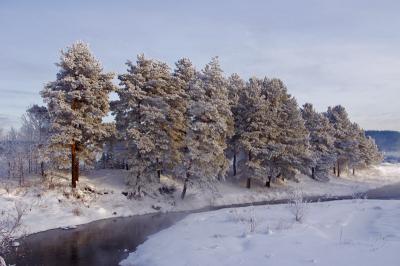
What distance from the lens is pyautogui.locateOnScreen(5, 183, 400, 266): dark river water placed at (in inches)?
765

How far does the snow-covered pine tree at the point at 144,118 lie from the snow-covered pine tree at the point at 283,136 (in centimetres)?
1313

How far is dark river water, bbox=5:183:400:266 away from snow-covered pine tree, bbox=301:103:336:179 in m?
32.2

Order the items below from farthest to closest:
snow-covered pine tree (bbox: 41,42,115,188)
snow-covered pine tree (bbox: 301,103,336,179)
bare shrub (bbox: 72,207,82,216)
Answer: snow-covered pine tree (bbox: 301,103,336,179) → snow-covered pine tree (bbox: 41,42,115,188) → bare shrub (bbox: 72,207,82,216)

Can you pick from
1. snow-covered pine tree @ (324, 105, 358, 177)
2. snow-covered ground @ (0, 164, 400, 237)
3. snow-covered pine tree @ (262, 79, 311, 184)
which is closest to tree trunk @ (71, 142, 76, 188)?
snow-covered ground @ (0, 164, 400, 237)

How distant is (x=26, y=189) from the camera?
32.1 m

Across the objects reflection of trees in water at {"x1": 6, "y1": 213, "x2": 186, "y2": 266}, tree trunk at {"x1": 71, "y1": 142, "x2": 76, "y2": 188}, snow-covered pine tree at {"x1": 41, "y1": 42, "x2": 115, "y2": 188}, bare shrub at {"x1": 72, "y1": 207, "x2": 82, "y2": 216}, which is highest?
snow-covered pine tree at {"x1": 41, "y1": 42, "x2": 115, "y2": 188}

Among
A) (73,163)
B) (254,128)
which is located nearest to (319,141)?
(254,128)

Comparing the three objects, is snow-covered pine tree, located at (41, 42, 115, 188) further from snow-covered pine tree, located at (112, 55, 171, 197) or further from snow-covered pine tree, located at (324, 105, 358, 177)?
snow-covered pine tree, located at (324, 105, 358, 177)

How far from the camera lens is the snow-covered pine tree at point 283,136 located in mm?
47156

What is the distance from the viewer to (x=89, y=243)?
23344 millimetres

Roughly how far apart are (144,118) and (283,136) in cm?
1847

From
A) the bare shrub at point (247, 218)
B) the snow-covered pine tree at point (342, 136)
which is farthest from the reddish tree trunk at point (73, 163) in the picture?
the snow-covered pine tree at point (342, 136)

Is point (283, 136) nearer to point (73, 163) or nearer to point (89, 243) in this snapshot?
point (73, 163)

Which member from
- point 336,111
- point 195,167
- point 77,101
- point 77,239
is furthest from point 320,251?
point 336,111
